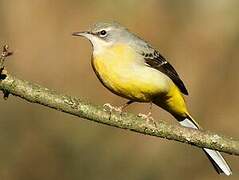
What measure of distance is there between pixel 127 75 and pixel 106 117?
128 cm

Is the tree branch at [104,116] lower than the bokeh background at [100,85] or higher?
higher

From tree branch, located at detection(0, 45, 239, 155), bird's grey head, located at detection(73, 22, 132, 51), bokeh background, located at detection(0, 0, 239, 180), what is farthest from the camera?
bokeh background, located at detection(0, 0, 239, 180)

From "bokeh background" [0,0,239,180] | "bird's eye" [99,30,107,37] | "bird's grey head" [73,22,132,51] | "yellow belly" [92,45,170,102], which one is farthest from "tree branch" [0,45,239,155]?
"bokeh background" [0,0,239,180]

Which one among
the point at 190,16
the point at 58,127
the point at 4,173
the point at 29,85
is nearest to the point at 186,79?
the point at 190,16

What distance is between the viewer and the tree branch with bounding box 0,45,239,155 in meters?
6.59

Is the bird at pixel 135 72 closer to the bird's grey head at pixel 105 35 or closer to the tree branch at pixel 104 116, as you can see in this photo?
the bird's grey head at pixel 105 35

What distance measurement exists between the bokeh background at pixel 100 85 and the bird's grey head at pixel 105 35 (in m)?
3.46

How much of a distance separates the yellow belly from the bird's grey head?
0.56 feet

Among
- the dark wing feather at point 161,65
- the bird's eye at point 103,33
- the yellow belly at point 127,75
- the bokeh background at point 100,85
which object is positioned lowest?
the bokeh background at point 100,85

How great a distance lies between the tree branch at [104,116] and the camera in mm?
6590

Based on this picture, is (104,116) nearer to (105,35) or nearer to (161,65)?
(105,35)

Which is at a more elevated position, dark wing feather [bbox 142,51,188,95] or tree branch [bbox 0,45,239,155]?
tree branch [bbox 0,45,239,155]

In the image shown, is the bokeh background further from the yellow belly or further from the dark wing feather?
the yellow belly

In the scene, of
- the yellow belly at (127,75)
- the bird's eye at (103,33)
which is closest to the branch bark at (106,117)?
the yellow belly at (127,75)
